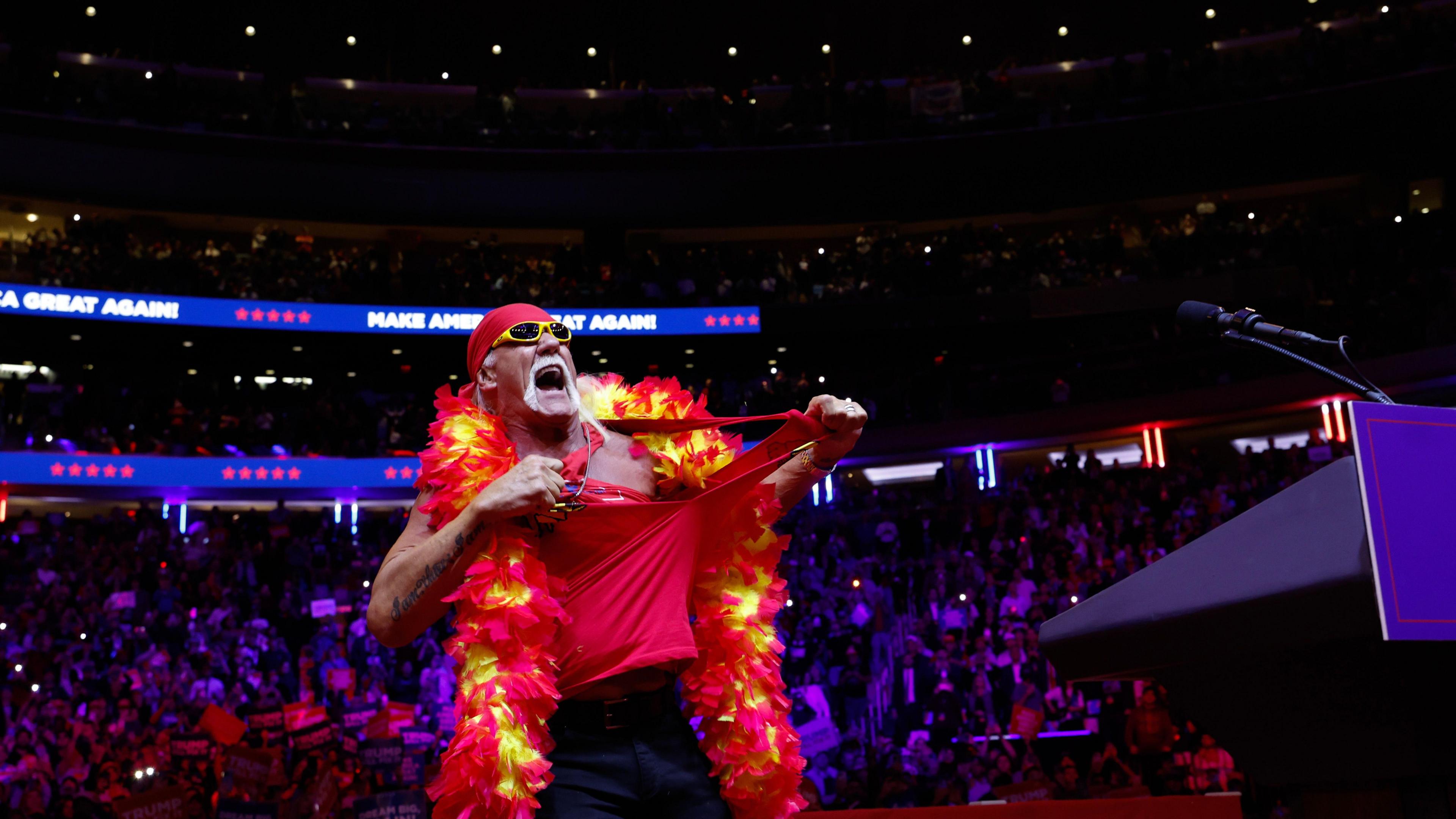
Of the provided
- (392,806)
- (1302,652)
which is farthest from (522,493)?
(392,806)

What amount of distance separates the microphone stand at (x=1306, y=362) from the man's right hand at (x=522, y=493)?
3.89 ft

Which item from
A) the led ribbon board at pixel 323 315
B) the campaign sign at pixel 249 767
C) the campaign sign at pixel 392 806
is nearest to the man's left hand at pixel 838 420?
the campaign sign at pixel 392 806

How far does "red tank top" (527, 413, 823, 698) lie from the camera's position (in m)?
2.15

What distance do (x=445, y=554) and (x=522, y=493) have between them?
205 mm

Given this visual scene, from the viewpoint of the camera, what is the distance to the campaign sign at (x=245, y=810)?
6766 millimetres

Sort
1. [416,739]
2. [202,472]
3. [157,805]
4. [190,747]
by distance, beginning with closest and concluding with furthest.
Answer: [157,805] < [190,747] < [416,739] < [202,472]

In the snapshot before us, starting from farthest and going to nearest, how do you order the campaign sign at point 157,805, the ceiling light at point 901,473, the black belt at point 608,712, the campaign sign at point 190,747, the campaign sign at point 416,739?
1. the ceiling light at point 901,473
2. the campaign sign at point 416,739
3. the campaign sign at point 190,747
4. the campaign sign at point 157,805
5. the black belt at point 608,712

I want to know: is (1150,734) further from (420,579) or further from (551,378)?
(420,579)

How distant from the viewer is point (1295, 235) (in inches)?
614

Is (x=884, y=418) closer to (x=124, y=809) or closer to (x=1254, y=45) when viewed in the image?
(x=1254, y=45)

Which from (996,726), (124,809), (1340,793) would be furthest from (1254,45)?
(1340,793)

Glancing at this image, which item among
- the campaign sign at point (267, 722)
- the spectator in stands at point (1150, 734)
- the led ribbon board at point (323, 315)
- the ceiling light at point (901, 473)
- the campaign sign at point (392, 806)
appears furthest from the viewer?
the ceiling light at point (901, 473)

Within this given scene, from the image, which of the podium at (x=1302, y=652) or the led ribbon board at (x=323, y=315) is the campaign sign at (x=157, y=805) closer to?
the podium at (x=1302, y=652)

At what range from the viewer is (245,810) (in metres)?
6.79
